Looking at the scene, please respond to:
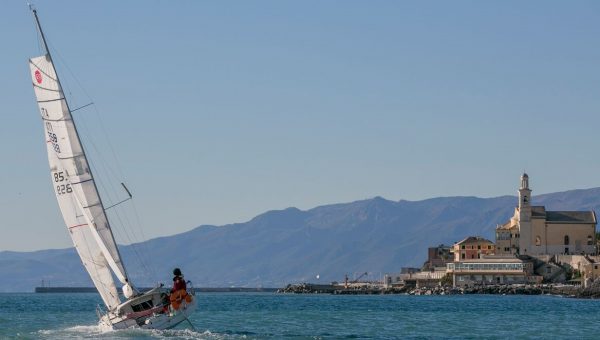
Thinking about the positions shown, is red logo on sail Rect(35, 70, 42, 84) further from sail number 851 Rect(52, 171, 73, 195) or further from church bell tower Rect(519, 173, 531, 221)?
church bell tower Rect(519, 173, 531, 221)

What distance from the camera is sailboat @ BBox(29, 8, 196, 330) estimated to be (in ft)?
190

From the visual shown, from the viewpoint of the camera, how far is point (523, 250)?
615 feet

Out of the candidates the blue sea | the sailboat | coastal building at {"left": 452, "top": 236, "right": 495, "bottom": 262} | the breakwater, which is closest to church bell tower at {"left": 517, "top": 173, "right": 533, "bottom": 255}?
coastal building at {"left": 452, "top": 236, "right": 495, "bottom": 262}

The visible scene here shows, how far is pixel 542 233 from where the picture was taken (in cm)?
18975

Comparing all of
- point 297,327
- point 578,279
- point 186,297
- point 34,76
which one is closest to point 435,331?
point 297,327

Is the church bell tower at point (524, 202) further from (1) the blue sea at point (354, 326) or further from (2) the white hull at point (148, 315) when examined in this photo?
(2) the white hull at point (148, 315)

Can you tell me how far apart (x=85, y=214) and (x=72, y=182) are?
1.47 meters

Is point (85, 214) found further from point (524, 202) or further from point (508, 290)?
point (524, 202)

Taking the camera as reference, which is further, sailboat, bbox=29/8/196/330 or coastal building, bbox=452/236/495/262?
coastal building, bbox=452/236/495/262

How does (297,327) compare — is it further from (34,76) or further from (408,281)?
(408,281)

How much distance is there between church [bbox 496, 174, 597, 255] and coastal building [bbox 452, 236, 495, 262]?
1.43 m

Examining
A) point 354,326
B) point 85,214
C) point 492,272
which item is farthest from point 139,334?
point 492,272

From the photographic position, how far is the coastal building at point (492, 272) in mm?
178250

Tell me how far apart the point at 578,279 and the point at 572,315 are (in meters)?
84.8
